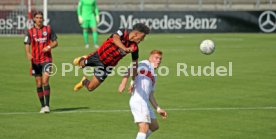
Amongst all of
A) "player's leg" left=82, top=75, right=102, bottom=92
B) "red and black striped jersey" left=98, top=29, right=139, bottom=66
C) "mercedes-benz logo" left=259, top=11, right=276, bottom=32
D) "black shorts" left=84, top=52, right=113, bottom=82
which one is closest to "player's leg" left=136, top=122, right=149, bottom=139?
"red and black striped jersey" left=98, top=29, right=139, bottom=66

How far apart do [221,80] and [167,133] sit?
9.20 m

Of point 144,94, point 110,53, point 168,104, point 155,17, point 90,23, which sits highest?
point 155,17

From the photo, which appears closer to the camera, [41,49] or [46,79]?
[41,49]

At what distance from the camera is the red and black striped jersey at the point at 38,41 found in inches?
653

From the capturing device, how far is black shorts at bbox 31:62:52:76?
16.6m

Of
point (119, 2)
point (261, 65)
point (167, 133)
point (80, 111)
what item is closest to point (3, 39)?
point (119, 2)

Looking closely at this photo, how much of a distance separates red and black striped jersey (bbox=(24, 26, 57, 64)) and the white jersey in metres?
5.45

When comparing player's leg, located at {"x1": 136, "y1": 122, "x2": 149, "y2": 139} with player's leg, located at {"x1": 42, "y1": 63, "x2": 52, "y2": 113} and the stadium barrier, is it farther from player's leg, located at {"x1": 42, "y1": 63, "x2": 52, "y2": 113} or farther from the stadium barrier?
the stadium barrier

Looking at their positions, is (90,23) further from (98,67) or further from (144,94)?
(144,94)

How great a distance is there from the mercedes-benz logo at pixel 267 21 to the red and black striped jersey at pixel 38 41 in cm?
2954

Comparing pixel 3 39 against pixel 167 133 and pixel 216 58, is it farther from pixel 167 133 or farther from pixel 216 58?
pixel 167 133

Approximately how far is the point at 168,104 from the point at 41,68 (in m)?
3.52

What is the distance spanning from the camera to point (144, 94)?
11508 millimetres

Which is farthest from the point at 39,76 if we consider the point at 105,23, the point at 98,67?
the point at 105,23
